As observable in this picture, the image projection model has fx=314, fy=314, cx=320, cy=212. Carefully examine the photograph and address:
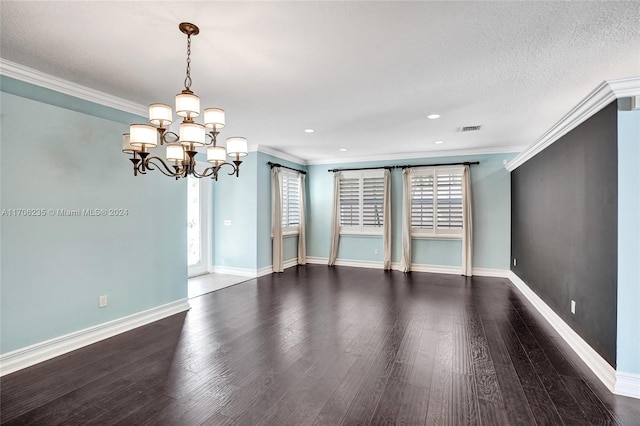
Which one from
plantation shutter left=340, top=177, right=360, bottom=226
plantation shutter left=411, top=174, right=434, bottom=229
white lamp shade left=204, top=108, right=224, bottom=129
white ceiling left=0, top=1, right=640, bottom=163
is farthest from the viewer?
plantation shutter left=340, top=177, right=360, bottom=226

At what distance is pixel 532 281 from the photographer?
15.7ft

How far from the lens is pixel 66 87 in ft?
10.5

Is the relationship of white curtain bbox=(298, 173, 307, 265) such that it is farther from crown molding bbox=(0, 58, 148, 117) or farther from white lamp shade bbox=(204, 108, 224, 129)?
white lamp shade bbox=(204, 108, 224, 129)

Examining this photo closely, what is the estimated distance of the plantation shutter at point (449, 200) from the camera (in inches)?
262

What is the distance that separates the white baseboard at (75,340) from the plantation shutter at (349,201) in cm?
451

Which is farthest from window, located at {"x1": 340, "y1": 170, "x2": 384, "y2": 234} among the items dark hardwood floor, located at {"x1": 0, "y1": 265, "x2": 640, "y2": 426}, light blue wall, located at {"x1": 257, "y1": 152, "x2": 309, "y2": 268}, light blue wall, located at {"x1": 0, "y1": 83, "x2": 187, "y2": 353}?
light blue wall, located at {"x1": 0, "y1": 83, "x2": 187, "y2": 353}

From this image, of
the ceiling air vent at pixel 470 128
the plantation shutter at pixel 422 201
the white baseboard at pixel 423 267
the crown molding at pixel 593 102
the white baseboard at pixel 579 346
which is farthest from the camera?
the plantation shutter at pixel 422 201

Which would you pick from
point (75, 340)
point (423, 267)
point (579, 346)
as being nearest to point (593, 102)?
point (579, 346)

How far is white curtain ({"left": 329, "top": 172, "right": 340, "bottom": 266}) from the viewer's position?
304 inches

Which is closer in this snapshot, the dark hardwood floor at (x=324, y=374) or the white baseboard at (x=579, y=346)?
the dark hardwood floor at (x=324, y=374)

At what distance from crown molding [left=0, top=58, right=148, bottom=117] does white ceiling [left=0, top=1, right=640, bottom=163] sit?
11cm

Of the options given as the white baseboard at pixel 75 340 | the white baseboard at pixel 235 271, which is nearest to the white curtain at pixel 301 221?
the white baseboard at pixel 235 271

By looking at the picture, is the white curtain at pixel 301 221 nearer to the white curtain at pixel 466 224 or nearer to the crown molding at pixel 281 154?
the crown molding at pixel 281 154

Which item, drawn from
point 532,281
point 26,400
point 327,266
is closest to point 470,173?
point 532,281
